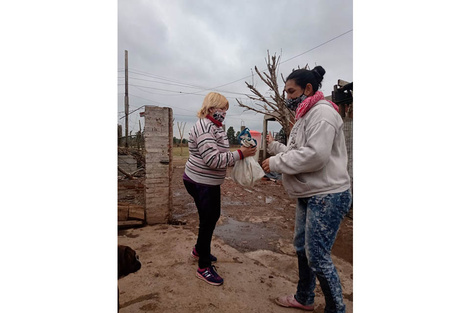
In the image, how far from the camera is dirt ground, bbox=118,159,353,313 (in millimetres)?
1847

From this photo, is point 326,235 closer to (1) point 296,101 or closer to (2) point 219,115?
(1) point 296,101

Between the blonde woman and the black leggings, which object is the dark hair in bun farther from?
the black leggings

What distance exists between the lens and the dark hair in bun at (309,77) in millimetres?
1501

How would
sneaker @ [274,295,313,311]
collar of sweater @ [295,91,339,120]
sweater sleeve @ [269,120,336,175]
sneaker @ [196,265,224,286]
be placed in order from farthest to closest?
sneaker @ [196,265,224,286] < sneaker @ [274,295,313,311] < collar of sweater @ [295,91,339,120] < sweater sleeve @ [269,120,336,175]

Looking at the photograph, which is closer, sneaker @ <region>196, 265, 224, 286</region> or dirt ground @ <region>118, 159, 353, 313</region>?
dirt ground @ <region>118, 159, 353, 313</region>

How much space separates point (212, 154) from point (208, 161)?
0.06 metres

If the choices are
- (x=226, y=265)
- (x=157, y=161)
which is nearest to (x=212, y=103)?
(x=226, y=265)

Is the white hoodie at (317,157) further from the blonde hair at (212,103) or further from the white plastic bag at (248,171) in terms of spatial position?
the blonde hair at (212,103)

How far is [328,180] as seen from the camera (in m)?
1.40

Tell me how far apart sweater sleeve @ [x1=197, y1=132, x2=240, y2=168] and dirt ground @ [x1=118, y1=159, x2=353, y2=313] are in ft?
3.51

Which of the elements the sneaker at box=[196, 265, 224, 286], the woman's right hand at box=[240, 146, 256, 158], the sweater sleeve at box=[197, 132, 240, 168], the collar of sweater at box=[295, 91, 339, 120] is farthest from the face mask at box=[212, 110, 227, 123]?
the sneaker at box=[196, 265, 224, 286]

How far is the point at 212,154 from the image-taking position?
1.82 m

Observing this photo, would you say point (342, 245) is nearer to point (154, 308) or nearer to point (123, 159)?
point (154, 308)

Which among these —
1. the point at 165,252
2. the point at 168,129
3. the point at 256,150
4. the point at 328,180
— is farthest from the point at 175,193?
the point at 328,180
